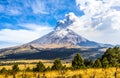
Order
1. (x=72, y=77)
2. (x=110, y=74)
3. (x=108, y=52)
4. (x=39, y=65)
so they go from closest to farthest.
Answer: (x=72, y=77) < (x=110, y=74) < (x=39, y=65) < (x=108, y=52)

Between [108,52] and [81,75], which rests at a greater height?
[108,52]

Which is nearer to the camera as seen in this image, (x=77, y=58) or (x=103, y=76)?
(x=103, y=76)

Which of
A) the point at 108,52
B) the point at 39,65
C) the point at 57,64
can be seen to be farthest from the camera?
the point at 108,52

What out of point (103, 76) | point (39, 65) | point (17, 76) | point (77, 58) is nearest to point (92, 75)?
point (103, 76)

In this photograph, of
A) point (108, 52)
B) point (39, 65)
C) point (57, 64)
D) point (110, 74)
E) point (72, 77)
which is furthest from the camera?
point (108, 52)

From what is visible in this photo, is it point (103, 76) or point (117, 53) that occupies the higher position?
point (117, 53)

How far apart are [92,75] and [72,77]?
5.75 ft

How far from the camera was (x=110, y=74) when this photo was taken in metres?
22.2

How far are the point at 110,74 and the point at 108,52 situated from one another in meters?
29.9

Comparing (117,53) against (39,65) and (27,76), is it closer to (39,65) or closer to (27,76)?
(39,65)

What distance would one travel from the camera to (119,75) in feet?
71.3

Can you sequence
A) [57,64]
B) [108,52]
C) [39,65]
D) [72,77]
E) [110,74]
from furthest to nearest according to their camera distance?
[108,52] < [57,64] < [39,65] < [110,74] < [72,77]

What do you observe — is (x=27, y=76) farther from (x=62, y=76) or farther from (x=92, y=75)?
(x=92, y=75)

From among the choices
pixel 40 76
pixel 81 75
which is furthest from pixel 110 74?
pixel 40 76
